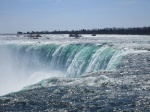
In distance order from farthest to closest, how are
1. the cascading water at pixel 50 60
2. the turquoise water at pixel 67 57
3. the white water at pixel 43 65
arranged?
the cascading water at pixel 50 60 < the white water at pixel 43 65 < the turquoise water at pixel 67 57

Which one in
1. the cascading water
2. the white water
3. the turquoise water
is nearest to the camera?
the turquoise water

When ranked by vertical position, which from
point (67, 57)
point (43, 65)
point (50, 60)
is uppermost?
point (67, 57)

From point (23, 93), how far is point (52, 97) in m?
1.82

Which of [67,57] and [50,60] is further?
[50,60]

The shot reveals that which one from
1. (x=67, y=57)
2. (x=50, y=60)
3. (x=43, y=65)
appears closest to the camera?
(x=67, y=57)

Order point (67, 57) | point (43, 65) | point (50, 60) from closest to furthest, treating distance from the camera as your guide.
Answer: point (67, 57)
point (50, 60)
point (43, 65)

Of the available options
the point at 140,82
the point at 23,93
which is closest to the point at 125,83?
the point at 140,82

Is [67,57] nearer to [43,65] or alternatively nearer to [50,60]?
[50,60]

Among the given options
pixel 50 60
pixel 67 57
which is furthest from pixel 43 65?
pixel 67 57

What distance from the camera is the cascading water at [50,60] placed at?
99.0 feet

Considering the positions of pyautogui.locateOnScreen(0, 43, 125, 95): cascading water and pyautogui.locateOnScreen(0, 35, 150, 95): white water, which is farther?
pyautogui.locateOnScreen(0, 43, 125, 95): cascading water

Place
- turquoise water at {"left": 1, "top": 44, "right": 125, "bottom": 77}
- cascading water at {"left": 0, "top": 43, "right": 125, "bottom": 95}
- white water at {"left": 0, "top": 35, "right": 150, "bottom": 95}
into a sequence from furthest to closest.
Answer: cascading water at {"left": 0, "top": 43, "right": 125, "bottom": 95}
white water at {"left": 0, "top": 35, "right": 150, "bottom": 95}
turquoise water at {"left": 1, "top": 44, "right": 125, "bottom": 77}

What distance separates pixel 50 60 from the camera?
1678 inches

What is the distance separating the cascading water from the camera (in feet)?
99.0
